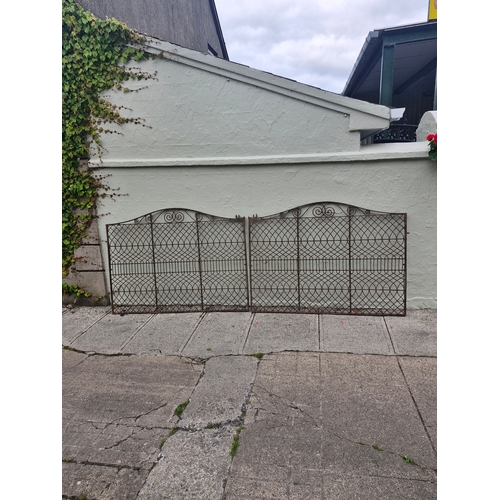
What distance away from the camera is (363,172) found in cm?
453

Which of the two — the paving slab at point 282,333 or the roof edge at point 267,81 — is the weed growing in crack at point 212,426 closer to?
the paving slab at point 282,333

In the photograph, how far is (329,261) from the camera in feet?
15.6

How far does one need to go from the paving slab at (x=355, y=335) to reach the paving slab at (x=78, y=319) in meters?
2.85

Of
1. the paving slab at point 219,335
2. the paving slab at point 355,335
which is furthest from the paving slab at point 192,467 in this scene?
the paving slab at point 355,335

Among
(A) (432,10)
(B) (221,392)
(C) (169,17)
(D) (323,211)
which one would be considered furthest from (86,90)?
(A) (432,10)

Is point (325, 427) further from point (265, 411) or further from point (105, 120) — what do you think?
point (105, 120)

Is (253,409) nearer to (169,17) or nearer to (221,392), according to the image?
(221,392)

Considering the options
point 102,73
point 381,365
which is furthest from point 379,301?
point 102,73

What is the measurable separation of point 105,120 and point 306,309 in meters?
3.57

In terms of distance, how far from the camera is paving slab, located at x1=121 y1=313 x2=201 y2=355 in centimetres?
397

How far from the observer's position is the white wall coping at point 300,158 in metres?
4.40

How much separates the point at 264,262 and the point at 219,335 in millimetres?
1156

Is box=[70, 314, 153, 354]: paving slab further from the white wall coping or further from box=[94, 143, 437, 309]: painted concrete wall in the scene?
the white wall coping

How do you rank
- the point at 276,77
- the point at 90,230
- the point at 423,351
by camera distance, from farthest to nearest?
1. the point at 90,230
2. the point at 276,77
3. the point at 423,351
